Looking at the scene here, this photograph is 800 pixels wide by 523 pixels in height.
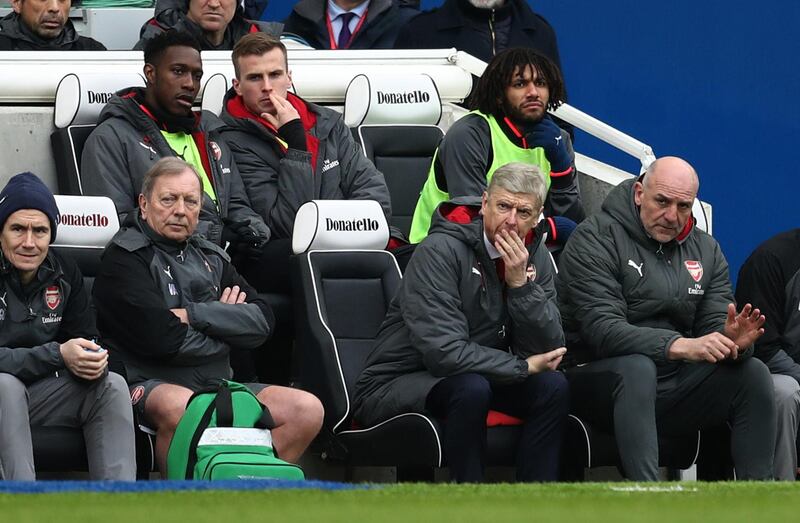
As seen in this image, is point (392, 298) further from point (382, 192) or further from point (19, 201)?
point (19, 201)

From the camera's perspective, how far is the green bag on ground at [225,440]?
686cm

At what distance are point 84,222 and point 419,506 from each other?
278cm

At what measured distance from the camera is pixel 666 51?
38.3 feet

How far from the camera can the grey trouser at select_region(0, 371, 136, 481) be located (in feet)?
23.0

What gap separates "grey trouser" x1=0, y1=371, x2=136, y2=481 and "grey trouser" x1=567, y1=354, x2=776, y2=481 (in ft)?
6.06

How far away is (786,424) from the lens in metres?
7.95

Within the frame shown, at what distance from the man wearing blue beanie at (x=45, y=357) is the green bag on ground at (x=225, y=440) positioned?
226 millimetres

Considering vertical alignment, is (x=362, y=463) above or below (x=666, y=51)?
below

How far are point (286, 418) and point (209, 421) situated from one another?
529 millimetres

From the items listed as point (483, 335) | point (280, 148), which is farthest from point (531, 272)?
point (280, 148)

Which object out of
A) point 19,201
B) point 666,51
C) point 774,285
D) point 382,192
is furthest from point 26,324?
point 666,51

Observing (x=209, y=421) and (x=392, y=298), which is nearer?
(x=209, y=421)

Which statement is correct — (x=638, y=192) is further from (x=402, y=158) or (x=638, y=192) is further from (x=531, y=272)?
(x=402, y=158)

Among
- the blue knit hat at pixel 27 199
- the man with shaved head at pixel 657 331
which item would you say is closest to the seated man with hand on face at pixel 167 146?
the blue knit hat at pixel 27 199
